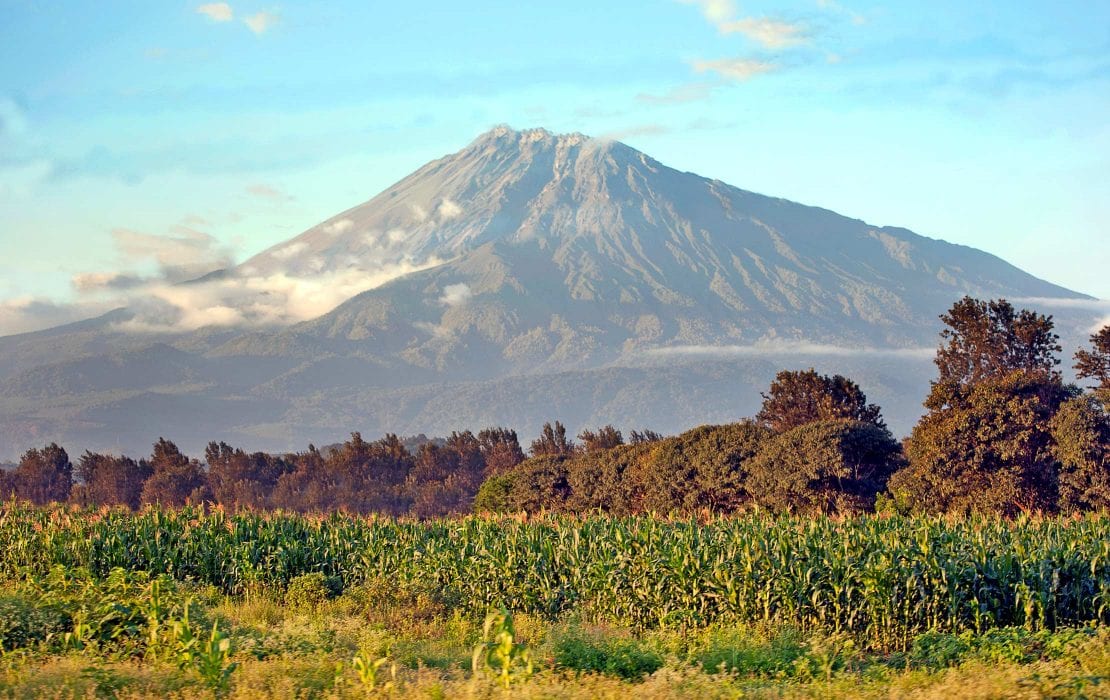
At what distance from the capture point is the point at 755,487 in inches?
1839

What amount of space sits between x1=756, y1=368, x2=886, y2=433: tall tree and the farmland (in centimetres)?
3058

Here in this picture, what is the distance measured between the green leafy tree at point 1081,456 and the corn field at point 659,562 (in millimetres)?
15157

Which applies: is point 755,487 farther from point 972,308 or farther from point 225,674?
point 225,674

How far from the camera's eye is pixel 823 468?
45281 millimetres

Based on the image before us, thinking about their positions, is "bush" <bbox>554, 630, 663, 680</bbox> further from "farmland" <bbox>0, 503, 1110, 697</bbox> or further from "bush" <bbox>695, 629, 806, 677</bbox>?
"bush" <bbox>695, 629, 806, 677</bbox>

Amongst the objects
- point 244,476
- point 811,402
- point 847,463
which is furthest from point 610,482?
point 244,476

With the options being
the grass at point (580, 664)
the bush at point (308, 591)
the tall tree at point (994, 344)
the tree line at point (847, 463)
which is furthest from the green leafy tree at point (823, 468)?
the grass at point (580, 664)

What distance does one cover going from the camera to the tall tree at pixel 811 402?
Result: 58500mm

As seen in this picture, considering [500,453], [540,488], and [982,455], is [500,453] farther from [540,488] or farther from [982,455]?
[982,455]

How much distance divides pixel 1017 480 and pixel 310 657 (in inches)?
1238

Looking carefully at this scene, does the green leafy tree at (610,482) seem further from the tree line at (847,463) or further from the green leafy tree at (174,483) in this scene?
the green leafy tree at (174,483)

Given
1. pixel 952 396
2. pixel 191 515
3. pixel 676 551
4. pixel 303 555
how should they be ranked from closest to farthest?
pixel 676 551, pixel 303 555, pixel 191 515, pixel 952 396

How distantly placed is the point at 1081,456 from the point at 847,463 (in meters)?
8.75

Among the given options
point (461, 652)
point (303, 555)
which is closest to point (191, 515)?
point (303, 555)
